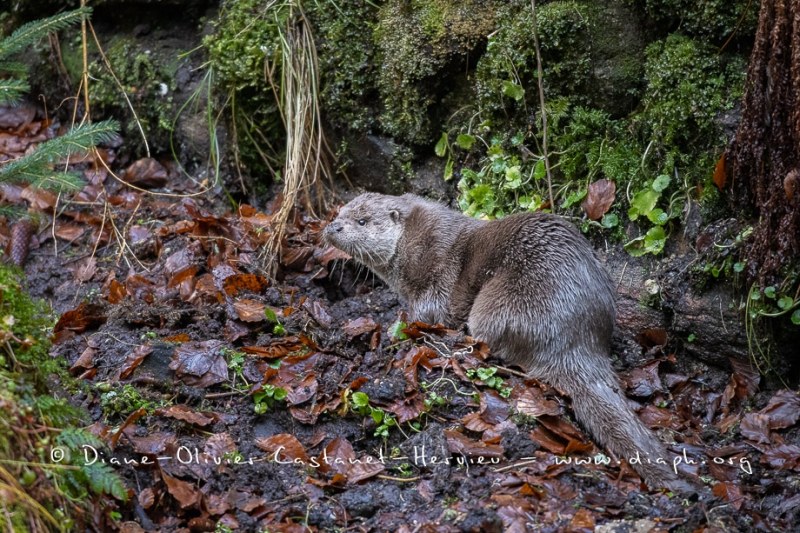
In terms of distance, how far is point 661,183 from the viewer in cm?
467

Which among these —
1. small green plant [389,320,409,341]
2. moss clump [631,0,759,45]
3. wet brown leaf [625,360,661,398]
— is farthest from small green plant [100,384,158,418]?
moss clump [631,0,759,45]

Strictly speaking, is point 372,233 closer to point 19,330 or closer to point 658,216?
point 658,216

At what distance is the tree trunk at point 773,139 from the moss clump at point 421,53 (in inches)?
71.7

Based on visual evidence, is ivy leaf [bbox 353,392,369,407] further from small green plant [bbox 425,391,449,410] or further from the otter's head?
the otter's head

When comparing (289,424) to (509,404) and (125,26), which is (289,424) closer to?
A: (509,404)

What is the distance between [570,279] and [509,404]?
703 millimetres

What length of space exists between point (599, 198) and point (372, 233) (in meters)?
1.36

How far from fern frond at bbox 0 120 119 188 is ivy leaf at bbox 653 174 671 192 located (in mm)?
2809

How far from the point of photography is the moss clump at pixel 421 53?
212 inches

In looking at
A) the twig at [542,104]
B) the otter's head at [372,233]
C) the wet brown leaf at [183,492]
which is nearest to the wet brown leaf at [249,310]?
the otter's head at [372,233]

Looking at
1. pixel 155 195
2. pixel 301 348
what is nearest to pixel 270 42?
pixel 155 195

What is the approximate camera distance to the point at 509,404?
3938 millimetres

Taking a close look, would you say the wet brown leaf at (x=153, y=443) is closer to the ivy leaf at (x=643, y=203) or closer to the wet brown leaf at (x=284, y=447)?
the wet brown leaf at (x=284, y=447)

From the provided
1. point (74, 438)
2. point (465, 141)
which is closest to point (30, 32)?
point (74, 438)
